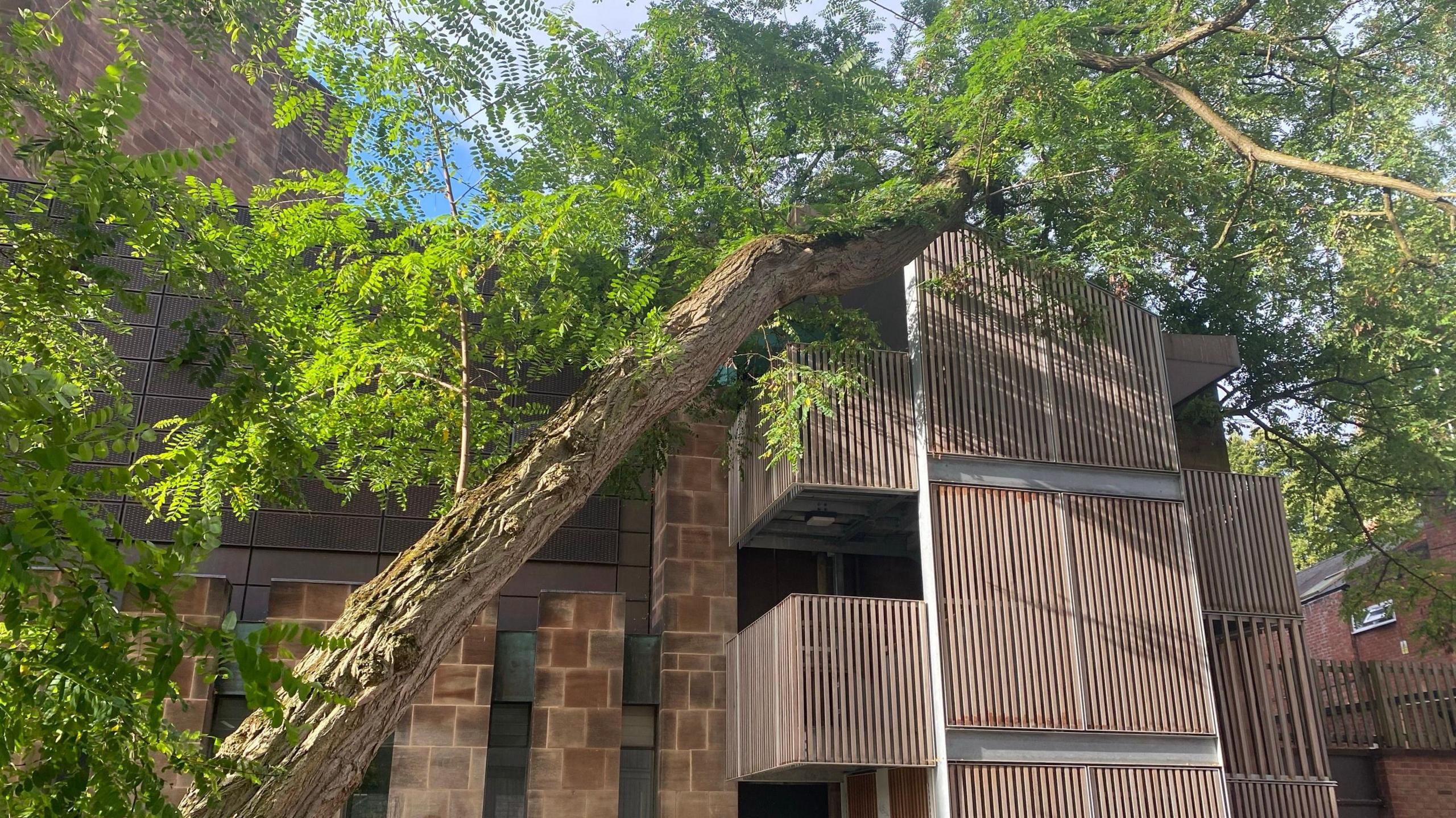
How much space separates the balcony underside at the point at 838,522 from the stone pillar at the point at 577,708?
1873mm

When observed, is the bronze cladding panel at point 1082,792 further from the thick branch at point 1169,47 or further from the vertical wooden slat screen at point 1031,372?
the thick branch at point 1169,47

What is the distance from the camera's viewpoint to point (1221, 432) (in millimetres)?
13266

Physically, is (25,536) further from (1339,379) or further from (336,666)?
(1339,379)

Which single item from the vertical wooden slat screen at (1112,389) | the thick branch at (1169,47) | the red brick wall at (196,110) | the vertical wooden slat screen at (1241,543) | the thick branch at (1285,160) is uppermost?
the red brick wall at (196,110)

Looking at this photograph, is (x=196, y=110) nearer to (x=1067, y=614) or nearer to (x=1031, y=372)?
(x=1031, y=372)

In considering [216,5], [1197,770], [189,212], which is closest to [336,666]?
[189,212]

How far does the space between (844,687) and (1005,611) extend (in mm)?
1654

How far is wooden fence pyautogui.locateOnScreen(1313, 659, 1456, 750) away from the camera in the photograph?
45.5ft

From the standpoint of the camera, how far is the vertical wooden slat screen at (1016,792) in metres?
9.20

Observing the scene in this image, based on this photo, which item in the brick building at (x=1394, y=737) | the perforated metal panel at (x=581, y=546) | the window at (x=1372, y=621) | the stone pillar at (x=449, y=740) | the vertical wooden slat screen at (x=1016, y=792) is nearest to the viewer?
the vertical wooden slat screen at (x=1016, y=792)

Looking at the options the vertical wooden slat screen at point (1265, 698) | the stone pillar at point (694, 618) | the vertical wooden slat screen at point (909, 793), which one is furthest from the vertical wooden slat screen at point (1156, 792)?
the stone pillar at point (694, 618)

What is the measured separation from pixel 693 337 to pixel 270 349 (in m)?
4.21

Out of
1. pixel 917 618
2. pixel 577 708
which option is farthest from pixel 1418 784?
pixel 577 708

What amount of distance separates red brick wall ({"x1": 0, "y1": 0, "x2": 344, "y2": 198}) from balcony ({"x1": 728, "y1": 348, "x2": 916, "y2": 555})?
31.3ft
